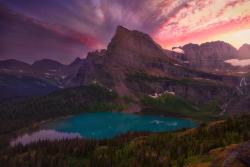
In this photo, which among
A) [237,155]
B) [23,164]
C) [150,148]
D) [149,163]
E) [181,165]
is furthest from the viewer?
[150,148]

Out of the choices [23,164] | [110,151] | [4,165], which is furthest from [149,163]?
[4,165]

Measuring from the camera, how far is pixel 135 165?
540 feet

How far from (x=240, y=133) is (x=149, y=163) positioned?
69.4 m

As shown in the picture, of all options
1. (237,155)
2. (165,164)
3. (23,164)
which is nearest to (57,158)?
(23,164)

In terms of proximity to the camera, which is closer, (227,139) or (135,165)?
(135,165)

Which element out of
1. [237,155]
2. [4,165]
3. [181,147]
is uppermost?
[237,155]

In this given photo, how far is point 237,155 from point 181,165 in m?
109

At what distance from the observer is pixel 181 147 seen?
181 metres

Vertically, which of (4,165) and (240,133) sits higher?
(240,133)

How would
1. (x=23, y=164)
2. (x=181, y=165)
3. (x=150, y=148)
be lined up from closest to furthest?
(x=181, y=165), (x=23, y=164), (x=150, y=148)

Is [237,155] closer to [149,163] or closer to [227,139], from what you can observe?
[149,163]

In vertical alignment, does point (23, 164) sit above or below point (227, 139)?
below

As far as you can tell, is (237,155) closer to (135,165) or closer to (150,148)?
(135,165)

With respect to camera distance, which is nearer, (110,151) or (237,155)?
(237,155)
